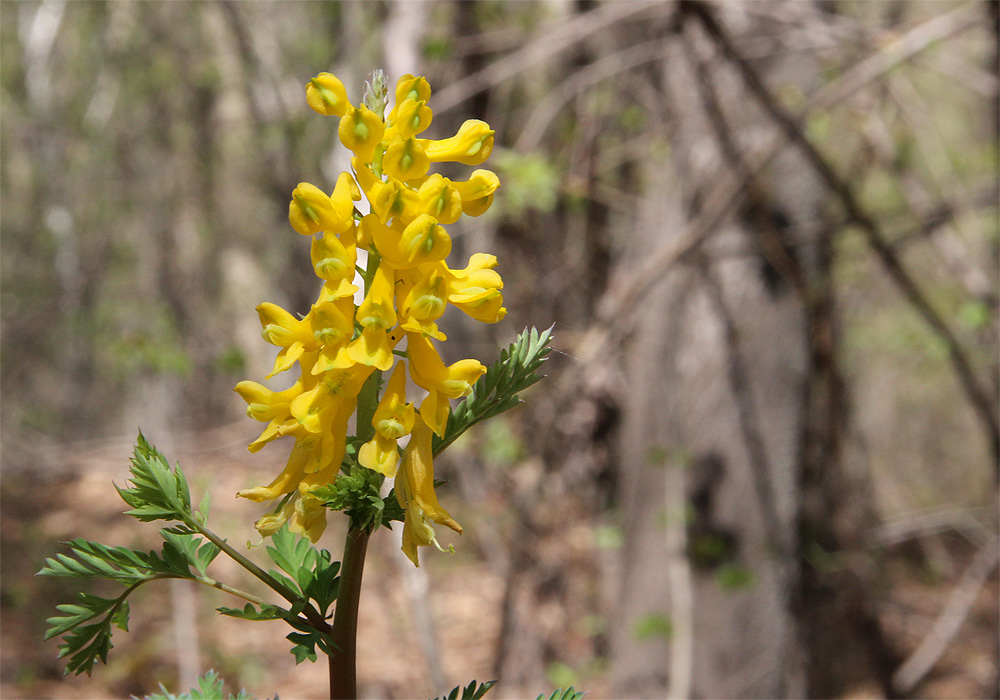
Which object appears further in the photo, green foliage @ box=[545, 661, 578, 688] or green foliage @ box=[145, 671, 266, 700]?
green foliage @ box=[545, 661, 578, 688]

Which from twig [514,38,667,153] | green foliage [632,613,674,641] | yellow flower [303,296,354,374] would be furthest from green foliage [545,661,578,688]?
yellow flower [303,296,354,374]

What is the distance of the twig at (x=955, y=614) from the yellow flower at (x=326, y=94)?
3277 millimetres

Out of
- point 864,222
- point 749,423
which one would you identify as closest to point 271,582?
point 864,222

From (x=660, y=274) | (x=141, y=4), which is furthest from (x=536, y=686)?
(x=141, y=4)

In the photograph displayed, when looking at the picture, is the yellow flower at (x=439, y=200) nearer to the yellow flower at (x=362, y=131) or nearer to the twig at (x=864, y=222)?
the yellow flower at (x=362, y=131)

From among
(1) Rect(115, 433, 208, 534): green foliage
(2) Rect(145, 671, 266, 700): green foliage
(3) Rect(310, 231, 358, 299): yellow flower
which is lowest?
(2) Rect(145, 671, 266, 700): green foliage

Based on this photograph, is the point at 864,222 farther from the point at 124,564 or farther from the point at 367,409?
the point at 124,564

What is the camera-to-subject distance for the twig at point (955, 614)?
301 cm

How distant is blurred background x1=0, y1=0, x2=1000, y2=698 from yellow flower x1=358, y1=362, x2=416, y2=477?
1.25 meters

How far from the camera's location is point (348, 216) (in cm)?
79

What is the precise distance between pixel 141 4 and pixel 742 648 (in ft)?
28.1

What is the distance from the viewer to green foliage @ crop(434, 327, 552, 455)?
77 centimetres

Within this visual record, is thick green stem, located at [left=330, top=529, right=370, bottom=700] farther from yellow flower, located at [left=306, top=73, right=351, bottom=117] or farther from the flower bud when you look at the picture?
yellow flower, located at [left=306, top=73, right=351, bottom=117]

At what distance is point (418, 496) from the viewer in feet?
2.57
